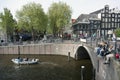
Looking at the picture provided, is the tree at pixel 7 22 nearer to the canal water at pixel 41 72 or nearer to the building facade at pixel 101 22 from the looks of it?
the building facade at pixel 101 22

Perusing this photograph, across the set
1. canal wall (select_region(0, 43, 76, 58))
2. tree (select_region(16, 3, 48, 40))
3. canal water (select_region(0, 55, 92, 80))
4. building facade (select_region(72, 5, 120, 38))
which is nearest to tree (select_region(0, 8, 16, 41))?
tree (select_region(16, 3, 48, 40))

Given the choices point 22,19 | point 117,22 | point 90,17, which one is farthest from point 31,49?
point 117,22

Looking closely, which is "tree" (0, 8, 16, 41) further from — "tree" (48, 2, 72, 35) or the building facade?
the building facade

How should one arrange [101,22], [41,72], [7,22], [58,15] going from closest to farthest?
[41,72], [58,15], [7,22], [101,22]

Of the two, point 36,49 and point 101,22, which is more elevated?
point 101,22

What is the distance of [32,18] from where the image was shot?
72.8 m

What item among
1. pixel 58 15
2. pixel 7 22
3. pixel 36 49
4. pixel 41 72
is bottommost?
pixel 41 72

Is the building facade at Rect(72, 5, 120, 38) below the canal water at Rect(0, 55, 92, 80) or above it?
above

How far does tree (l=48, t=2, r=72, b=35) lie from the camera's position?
247 ft

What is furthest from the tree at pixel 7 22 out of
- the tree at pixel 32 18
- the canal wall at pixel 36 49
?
the canal wall at pixel 36 49

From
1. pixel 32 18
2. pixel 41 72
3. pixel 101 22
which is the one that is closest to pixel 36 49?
pixel 32 18

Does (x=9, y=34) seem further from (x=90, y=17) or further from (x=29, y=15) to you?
(x=90, y=17)

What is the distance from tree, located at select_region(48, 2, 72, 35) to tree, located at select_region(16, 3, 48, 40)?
3044 millimetres

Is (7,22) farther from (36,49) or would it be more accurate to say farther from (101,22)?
(101,22)
